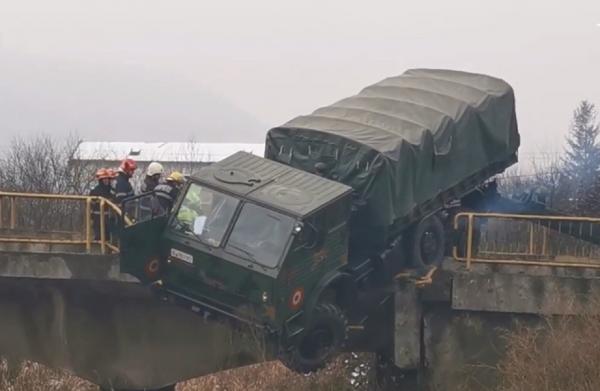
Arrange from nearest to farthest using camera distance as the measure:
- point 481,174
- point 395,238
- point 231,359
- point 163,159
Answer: point 395,238 < point 231,359 < point 481,174 < point 163,159

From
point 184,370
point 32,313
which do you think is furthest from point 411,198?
point 32,313

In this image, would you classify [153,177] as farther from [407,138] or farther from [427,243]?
[427,243]

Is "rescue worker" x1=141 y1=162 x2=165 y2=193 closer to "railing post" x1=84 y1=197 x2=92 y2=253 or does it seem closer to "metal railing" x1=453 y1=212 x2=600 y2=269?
"railing post" x1=84 y1=197 x2=92 y2=253

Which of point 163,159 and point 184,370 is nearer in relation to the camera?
point 184,370

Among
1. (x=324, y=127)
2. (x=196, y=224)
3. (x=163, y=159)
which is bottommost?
(x=163, y=159)

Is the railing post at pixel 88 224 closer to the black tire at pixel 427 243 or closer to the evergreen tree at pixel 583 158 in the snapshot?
the black tire at pixel 427 243

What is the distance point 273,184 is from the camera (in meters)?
12.5

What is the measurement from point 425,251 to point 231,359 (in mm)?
3335

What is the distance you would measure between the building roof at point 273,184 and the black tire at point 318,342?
1373mm

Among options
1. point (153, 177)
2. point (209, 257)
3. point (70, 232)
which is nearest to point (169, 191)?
point (153, 177)

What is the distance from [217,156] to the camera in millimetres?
73812

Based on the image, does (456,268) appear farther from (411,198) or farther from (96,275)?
(96,275)

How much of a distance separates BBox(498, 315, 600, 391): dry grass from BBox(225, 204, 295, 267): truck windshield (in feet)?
12.4

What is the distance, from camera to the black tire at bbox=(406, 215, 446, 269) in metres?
13.8
